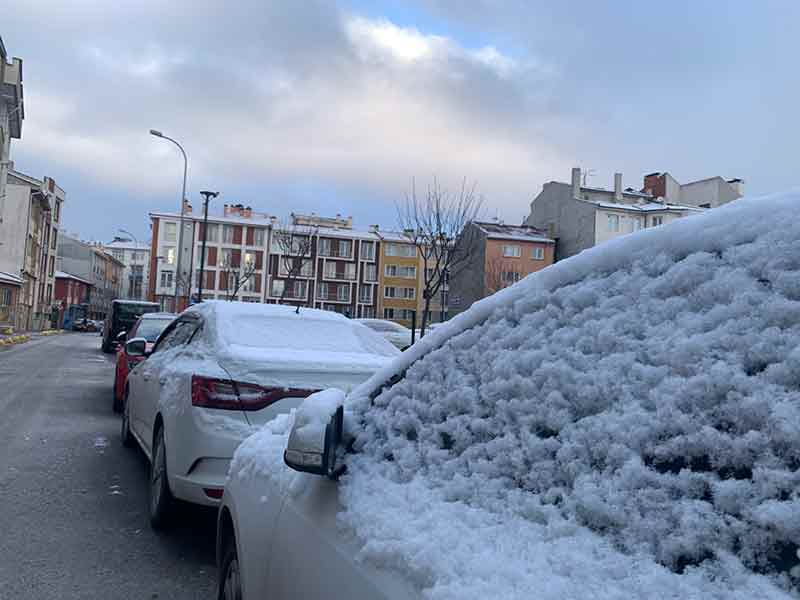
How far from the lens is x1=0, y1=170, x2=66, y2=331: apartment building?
5544 centimetres

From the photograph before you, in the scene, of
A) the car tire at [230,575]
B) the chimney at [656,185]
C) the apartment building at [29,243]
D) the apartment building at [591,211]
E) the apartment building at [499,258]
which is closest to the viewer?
the car tire at [230,575]

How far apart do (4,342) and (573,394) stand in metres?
32.1

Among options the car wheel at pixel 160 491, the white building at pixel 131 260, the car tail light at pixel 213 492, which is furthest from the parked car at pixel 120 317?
the white building at pixel 131 260

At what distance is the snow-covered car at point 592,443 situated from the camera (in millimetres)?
1185

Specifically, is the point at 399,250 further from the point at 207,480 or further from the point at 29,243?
the point at 207,480

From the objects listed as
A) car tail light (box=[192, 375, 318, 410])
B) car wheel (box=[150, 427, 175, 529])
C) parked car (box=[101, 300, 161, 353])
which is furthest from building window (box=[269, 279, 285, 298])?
car tail light (box=[192, 375, 318, 410])

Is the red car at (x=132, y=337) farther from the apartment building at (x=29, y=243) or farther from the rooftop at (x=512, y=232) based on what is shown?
the rooftop at (x=512, y=232)

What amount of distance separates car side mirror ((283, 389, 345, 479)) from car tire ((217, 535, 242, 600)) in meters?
0.83

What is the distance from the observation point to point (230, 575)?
2840 millimetres

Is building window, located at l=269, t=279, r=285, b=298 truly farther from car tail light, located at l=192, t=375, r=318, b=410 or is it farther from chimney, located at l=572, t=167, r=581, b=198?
car tail light, located at l=192, t=375, r=318, b=410

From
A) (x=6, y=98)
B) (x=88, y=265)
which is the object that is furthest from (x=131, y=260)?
(x=6, y=98)

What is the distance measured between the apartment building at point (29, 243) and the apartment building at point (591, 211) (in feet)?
139

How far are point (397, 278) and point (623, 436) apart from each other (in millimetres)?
75780

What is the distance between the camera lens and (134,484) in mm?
5895
